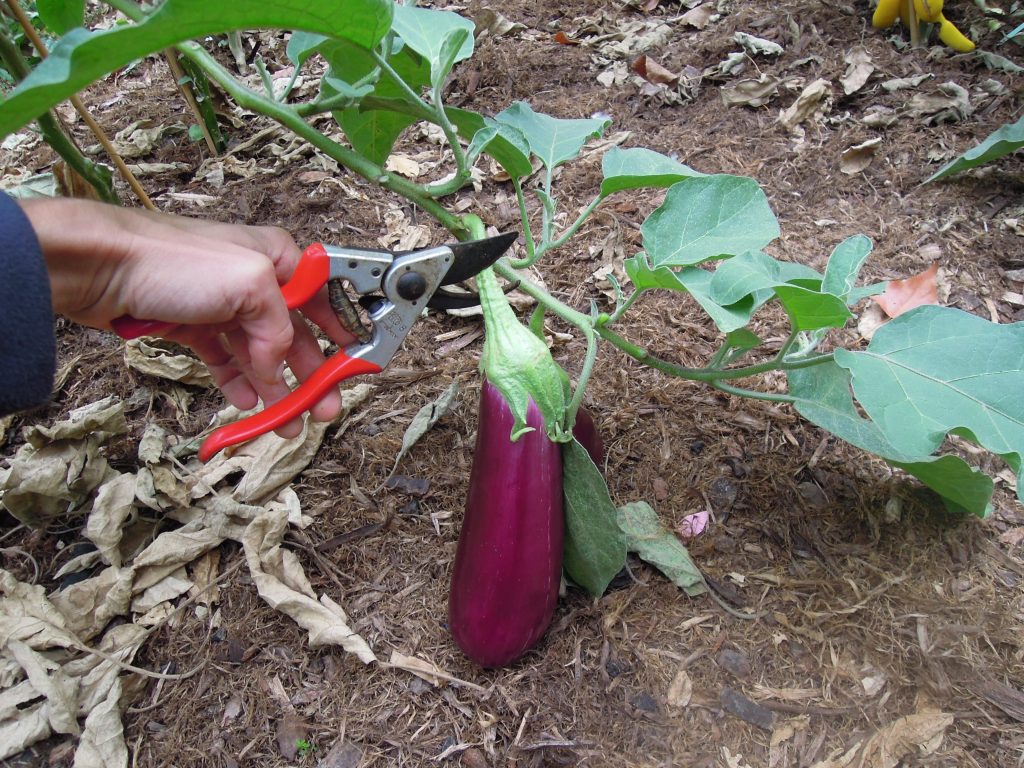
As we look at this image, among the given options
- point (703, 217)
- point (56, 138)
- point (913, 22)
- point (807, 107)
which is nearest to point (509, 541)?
point (703, 217)

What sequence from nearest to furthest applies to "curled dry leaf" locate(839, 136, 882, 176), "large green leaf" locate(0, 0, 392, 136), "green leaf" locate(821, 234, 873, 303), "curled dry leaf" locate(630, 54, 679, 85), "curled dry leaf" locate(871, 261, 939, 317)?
"large green leaf" locate(0, 0, 392, 136) < "green leaf" locate(821, 234, 873, 303) < "curled dry leaf" locate(871, 261, 939, 317) < "curled dry leaf" locate(839, 136, 882, 176) < "curled dry leaf" locate(630, 54, 679, 85)

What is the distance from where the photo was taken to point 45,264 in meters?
0.68

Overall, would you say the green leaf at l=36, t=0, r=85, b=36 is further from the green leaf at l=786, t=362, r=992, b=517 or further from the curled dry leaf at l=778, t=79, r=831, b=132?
the curled dry leaf at l=778, t=79, r=831, b=132

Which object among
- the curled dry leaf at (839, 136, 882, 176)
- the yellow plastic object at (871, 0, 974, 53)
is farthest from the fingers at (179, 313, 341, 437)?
the yellow plastic object at (871, 0, 974, 53)

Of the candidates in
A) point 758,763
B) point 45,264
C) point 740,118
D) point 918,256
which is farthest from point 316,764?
point 740,118

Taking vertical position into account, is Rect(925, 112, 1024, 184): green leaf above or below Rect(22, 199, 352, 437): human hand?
below

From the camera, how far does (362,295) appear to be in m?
0.88

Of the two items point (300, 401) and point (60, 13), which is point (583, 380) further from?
point (60, 13)

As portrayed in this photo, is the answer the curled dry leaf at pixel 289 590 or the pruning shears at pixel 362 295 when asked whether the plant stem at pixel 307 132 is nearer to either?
the pruning shears at pixel 362 295

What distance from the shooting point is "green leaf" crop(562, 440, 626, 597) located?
863 millimetres

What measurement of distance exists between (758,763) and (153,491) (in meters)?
0.88

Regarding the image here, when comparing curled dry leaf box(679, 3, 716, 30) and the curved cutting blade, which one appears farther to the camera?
curled dry leaf box(679, 3, 716, 30)

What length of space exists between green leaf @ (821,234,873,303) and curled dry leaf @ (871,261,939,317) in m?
0.49

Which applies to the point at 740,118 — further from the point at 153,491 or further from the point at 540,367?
the point at 153,491
